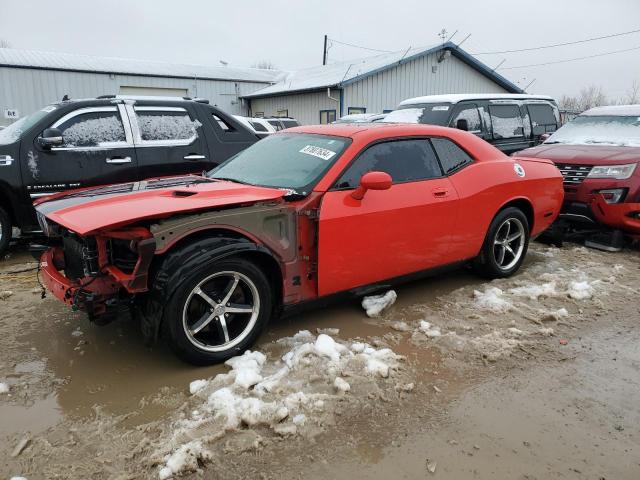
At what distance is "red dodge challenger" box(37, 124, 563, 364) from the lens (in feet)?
9.98

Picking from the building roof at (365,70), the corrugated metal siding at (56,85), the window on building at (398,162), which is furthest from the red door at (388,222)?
the corrugated metal siding at (56,85)

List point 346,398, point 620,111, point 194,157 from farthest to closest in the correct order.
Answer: point 620,111 → point 194,157 → point 346,398

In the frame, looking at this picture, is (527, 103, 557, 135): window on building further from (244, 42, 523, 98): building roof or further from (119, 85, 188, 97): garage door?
(119, 85, 188, 97): garage door

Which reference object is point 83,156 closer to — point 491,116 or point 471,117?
point 471,117

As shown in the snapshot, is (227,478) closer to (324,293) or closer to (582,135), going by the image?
(324,293)

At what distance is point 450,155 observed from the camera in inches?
179

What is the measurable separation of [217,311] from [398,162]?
1975 mm

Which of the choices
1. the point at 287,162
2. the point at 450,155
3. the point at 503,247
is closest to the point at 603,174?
the point at 503,247

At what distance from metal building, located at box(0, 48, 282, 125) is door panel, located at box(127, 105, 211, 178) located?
62.4 feet

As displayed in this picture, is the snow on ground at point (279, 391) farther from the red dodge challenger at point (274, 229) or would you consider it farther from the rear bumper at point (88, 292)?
the rear bumper at point (88, 292)

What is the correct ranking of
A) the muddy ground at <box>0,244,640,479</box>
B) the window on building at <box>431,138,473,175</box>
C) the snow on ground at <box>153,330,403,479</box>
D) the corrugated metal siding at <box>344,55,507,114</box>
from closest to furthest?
1. the muddy ground at <box>0,244,640,479</box>
2. the snow on ground at <box>153,330,403,479</box>
3. the window on building at <box>431,138,473,175</box>
4. the corrugated metal siding at <box>344,55,507,114</box>

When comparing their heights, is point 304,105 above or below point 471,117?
above

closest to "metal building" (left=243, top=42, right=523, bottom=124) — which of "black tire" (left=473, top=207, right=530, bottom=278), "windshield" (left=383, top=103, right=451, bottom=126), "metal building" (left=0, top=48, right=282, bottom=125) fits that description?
"metal building" (left=0, top=48, right=282, bottom=125)

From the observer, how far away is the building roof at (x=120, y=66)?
22609mm
